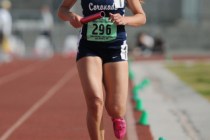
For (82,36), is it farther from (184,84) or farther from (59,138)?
(184,84)

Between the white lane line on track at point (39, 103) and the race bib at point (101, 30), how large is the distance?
8.56ft

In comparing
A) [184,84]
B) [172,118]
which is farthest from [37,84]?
[172,118]

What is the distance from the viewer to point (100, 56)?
23.1 feet

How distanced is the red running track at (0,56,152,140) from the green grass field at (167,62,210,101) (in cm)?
273

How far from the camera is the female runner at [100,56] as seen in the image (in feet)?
22.7

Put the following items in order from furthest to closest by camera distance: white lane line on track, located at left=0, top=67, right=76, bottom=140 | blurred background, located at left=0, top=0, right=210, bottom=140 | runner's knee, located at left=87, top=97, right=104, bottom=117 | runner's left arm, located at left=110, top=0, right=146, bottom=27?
blurred background, located at left=0, top=0, right=210, bottom=140 → white lane line on track, located at left=0, top=67, right=76, bottom=140 → runner's left arm, located at left=110, top=0, right=146, bottom=27 → runner's knee, located at left=87, top=97, right=104, bottom=117

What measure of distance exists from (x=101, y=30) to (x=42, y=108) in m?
5.74

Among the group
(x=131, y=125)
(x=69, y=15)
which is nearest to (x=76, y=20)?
(x=69, y=15)

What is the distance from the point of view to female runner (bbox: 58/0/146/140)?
22.7 feet

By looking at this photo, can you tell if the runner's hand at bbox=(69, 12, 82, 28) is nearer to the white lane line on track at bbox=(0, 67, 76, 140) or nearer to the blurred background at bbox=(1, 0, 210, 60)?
the white lane line on track at bbox=(0, 67, 76, 140)

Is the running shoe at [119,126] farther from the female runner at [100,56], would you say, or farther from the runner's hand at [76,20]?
the runner's hand at [76,20]

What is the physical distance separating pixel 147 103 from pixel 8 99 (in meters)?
2.67

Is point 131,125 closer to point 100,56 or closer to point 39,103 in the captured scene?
point 39,103

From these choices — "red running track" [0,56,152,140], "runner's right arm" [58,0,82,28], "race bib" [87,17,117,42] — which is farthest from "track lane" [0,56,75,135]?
"race bib" [87,17,117,42]
